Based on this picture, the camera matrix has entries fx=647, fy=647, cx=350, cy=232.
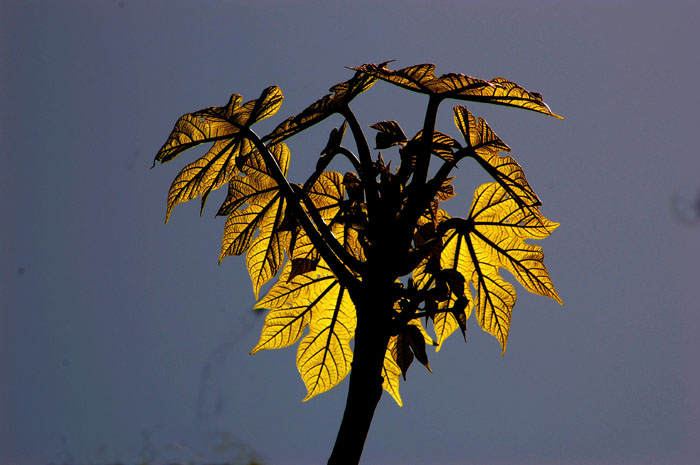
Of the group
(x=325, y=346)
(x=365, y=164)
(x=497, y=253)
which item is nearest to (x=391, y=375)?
(x=325, y=346)

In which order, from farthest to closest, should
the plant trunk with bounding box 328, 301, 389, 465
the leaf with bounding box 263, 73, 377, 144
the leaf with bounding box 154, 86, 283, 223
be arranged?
the leaf with bounding box 154, 86, 283, 223 → the leaf with bounding box 263, 73, 377, 144 → the plant trunk with bounding box 328, 301, 389, 465

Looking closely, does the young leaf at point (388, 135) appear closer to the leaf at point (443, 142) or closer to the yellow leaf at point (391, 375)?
the leaf at point (443, 142)

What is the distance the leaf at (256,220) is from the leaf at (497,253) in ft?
0.97

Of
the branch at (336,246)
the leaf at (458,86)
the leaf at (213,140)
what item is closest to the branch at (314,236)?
the branch at (336,246)

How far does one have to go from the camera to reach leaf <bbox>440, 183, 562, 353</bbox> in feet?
3.65

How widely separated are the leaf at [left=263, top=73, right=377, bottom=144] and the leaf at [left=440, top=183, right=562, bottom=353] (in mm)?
297

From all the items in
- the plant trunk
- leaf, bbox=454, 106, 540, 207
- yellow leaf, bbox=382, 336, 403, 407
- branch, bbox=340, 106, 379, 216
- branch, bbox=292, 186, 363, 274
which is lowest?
the plant trunk

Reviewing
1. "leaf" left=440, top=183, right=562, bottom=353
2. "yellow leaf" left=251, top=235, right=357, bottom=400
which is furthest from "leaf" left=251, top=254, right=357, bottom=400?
"leaf" left=440, top=183, right=562, bottom=353

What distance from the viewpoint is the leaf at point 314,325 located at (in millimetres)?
1171

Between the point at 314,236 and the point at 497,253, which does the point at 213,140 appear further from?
the point at 497,253

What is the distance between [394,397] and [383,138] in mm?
502

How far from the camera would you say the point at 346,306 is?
1188mm

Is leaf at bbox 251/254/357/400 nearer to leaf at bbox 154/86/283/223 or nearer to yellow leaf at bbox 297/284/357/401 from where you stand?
yellow leaf at bbox 297/284/357/401

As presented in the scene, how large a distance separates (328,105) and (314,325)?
0.42 meters
